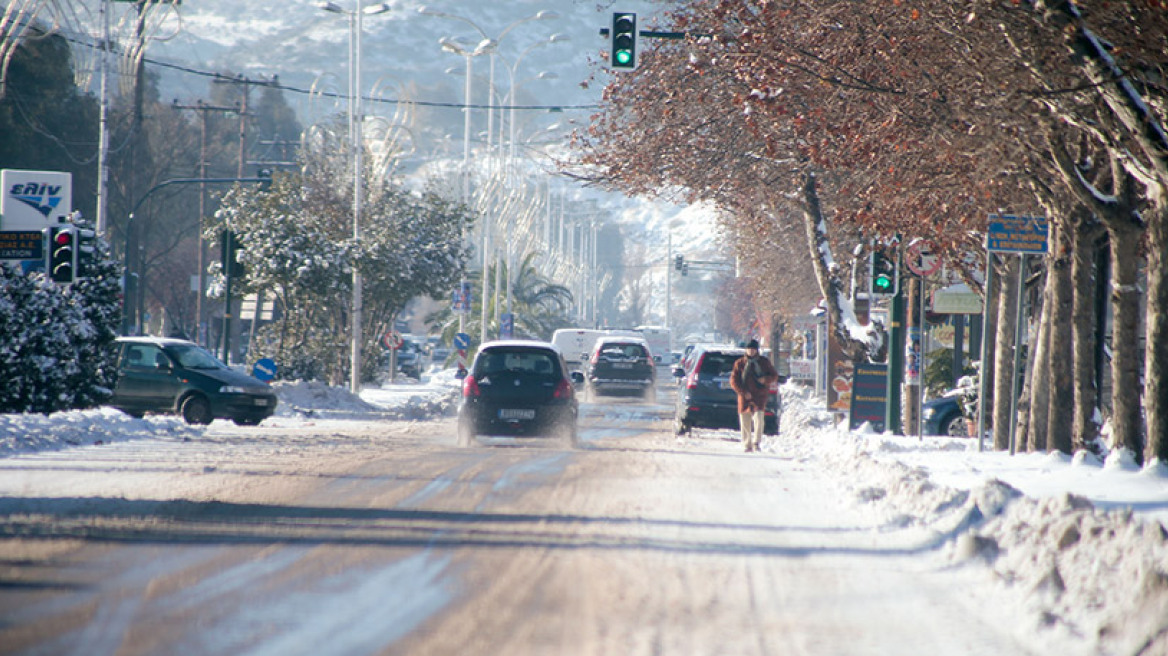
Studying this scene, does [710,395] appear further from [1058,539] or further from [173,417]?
[1058,539]

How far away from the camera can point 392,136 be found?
44969mm

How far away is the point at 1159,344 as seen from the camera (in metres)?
13.0

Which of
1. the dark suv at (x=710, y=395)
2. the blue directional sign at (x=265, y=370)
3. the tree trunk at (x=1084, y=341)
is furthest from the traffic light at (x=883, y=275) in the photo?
the blue directional sign at (x=265, y=370)

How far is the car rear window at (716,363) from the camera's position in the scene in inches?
970

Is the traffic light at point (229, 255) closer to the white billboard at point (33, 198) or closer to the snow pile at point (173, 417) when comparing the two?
the snow pile at point (173, 417)

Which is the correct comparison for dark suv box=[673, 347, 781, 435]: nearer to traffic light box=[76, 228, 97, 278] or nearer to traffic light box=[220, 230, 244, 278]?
traffic light box=[220, 230, 244, 278]

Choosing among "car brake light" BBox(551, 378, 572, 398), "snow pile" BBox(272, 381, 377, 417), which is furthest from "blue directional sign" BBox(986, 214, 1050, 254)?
"snow pile" BBox(272, 381, 377, 417)

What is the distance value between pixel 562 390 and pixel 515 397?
746 mm

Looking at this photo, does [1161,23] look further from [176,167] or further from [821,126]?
[176,167]

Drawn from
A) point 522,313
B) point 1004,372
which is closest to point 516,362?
point 1004,372

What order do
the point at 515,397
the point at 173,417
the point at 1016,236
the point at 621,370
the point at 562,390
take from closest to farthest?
the point at 1016,236
the point at 515,397
the point at 562,390
the point at 173,417
the point at 621,370

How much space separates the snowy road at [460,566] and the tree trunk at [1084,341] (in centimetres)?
317

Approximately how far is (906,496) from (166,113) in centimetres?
7160

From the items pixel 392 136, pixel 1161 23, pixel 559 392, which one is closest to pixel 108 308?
pixel 559 392
